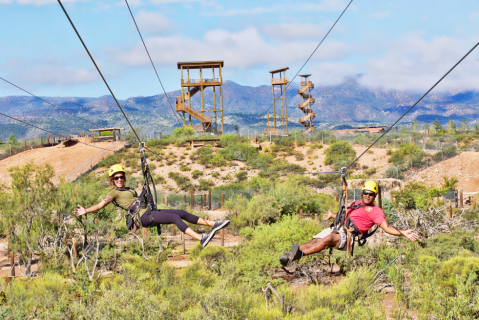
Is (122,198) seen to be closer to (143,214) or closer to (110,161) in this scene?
(143,214)

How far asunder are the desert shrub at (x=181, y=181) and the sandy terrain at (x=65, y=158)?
9996mm

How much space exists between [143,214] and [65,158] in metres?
47.9

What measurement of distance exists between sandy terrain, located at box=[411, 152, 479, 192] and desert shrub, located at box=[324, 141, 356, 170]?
8.19m

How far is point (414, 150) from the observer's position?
49312mm

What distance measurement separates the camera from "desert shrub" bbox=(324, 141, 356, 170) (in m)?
49.2

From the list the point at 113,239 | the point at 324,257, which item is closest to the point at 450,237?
the point at 324,257

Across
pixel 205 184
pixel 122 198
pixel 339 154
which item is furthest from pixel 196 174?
pixel 122 198

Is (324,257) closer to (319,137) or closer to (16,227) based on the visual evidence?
(16,227)

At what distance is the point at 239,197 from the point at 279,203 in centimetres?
386

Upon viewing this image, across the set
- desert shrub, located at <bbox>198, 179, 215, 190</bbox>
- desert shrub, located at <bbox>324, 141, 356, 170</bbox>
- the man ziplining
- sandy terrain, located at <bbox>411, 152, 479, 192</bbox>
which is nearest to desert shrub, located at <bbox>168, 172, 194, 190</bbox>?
desert shrub, located at <bbox>198, 179, 215, 190</bbox>

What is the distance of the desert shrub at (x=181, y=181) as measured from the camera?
45.2 meters

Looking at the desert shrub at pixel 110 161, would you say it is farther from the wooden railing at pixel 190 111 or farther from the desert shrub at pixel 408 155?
the desert shrub at pixel 408 155

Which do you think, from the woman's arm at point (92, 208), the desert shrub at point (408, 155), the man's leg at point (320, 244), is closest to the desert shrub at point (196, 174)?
the desert shrub at point (408, 155)

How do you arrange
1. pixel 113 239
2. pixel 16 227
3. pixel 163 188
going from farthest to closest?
pixel 163 188 → pixel 113 239 → pixel 16 227
